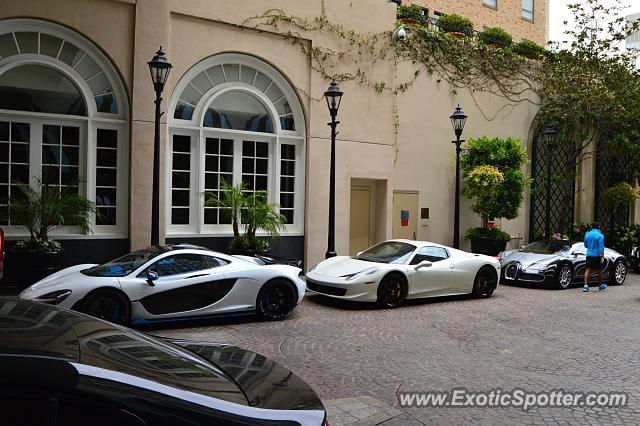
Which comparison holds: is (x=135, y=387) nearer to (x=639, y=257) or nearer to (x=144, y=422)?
(x=144, y=422)

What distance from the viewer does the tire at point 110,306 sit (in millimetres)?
7836

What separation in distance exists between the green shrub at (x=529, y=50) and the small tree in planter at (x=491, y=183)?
4623 mm

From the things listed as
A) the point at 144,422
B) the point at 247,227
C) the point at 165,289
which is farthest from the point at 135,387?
the point at 247,227

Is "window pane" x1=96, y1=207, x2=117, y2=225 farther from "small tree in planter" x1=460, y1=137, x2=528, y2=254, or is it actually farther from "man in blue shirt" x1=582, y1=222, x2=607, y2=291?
"man in blue shirt" x1=582, y1=222, x2=607, y2=291

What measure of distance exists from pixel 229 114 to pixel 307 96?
2283 mm

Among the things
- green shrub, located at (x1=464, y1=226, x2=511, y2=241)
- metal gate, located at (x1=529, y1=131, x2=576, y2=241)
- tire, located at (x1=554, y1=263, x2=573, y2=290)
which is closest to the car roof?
tire, located at (x1=554, y1=263, x2=573, y2=290)

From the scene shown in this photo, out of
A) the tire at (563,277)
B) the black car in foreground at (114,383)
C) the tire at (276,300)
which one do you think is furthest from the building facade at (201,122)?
the black car in foreground at (114,383)

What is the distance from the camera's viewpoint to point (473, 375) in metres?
6.57

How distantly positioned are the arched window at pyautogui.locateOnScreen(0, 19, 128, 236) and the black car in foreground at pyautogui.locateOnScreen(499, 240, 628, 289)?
389 inches

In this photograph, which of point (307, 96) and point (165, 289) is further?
point (307, 96)

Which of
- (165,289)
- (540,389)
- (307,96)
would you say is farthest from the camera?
(307,96)

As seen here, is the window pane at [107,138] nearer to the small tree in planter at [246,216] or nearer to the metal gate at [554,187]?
the small tree in planter at [246,216]

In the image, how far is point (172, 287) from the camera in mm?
8391

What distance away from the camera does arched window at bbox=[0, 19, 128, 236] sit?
1147 centimetres
